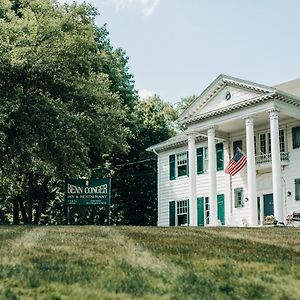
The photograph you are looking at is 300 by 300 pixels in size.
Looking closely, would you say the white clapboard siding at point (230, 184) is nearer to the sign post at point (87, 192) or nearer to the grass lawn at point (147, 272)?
the sign post at point (87, 192)

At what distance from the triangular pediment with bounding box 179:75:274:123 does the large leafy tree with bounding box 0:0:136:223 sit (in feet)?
16.2

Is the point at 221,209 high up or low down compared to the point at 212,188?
down

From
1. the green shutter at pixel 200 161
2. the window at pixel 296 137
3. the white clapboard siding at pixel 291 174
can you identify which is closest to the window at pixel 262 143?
the white clapboard siding at pixel 291 174

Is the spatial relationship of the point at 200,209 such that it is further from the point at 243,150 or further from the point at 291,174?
the point at 291,174

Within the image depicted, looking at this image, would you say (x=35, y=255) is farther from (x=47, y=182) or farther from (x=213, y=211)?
(x=47, y=182)

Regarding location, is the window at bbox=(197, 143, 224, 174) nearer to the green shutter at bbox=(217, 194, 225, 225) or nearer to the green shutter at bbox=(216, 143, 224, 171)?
the green shutter at bbox=(216, 143, 224, 171)

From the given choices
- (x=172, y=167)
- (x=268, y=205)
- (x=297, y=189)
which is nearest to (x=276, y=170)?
(x=297, y=189)

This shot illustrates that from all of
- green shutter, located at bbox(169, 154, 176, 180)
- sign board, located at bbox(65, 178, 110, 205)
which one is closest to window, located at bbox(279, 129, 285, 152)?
green shutter, located at bbox(169, 154, 176, 180)

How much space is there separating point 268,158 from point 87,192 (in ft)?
30.9

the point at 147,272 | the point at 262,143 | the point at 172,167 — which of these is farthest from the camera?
the point at 172,167

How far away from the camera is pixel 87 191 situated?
22.5 meters

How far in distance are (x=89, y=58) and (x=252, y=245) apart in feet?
51.3

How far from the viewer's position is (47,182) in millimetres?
34688

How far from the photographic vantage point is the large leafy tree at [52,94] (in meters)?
20.0
